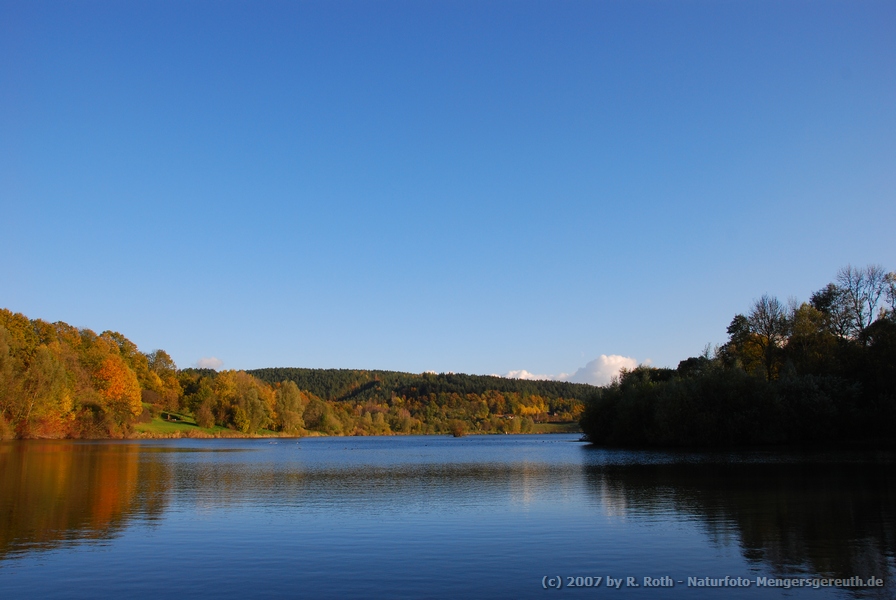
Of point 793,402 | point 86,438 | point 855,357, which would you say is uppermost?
point 855,357

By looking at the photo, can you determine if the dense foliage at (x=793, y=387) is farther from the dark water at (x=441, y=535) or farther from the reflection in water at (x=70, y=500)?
the reflection in water at (x=70, y=500)

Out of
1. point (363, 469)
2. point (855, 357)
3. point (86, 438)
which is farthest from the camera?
A: point (86, 438)

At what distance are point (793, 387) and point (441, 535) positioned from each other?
58.6m

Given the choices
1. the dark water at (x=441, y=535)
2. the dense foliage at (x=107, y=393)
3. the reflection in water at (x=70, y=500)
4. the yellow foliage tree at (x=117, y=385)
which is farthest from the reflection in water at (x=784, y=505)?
the yellow foliage tree at (x=117, y=385)

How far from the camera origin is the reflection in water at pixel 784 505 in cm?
1625

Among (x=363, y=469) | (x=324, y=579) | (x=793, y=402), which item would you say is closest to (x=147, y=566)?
(x=324, y=579)

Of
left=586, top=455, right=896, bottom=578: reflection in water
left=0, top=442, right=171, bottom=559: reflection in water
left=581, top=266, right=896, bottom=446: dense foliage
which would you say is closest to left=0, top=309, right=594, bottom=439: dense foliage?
left=581, top=266, right=896, bottom=446: dense foliage

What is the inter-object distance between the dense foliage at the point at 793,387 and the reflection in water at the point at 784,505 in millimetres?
21700

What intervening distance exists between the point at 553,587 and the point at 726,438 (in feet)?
219

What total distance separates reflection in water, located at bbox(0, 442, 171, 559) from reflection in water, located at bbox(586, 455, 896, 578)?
1870cm

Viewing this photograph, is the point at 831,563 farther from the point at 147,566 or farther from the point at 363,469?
the point at 363,469

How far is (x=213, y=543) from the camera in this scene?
19.4m

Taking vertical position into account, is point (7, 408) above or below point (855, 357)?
below

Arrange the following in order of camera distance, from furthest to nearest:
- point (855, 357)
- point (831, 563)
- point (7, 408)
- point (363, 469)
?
point (7, 408)
point (855, 357)
point (363, 469)
point (831, 563)
